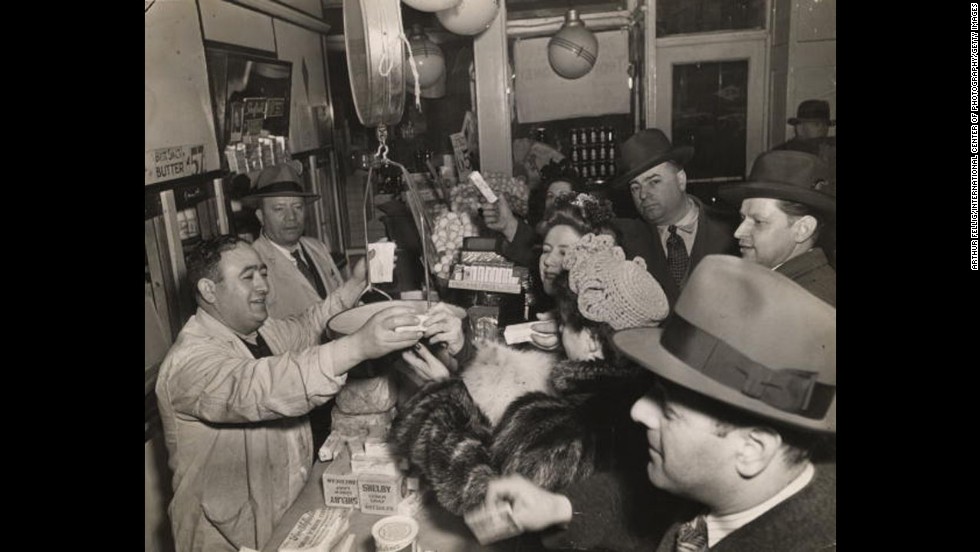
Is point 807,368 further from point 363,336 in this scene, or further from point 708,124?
point 708,124

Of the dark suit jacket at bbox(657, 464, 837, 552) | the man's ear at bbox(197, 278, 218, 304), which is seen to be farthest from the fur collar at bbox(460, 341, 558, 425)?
the man's ear at bbox(197, 278, 218, 304)

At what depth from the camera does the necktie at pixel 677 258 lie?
374 cm

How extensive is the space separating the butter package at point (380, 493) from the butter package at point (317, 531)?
0.09 m

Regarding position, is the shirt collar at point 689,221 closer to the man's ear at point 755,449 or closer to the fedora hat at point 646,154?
the fedora hat at point 646,154

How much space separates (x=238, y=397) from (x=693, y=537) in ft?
5.06

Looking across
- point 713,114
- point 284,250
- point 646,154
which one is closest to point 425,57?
point 284,250

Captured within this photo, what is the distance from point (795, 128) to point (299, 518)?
520 cm

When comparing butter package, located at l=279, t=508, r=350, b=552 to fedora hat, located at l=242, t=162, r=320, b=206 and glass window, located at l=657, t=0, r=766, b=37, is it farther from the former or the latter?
glass window, located at l=657, t=0, r=766, b=37

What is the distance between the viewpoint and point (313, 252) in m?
4.48

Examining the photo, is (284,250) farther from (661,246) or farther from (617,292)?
(617,292)

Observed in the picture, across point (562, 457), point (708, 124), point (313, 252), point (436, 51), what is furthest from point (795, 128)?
point (562, 457)

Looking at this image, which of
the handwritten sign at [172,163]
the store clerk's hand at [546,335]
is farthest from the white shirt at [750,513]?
the handwritten sign at [172,163]
